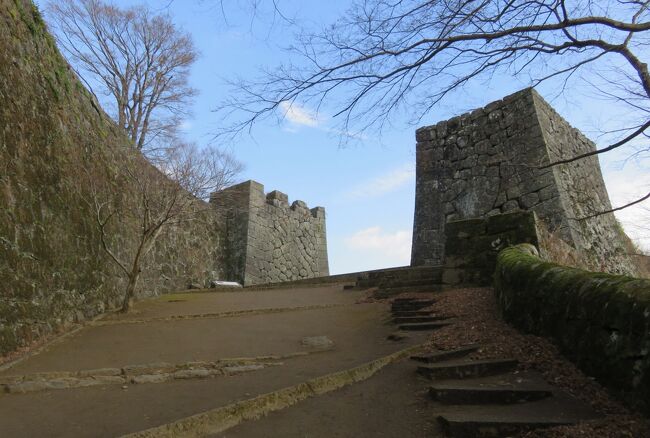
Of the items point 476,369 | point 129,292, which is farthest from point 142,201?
point 476,369

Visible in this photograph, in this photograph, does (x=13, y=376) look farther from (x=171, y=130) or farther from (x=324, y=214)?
(x=324, y=214)

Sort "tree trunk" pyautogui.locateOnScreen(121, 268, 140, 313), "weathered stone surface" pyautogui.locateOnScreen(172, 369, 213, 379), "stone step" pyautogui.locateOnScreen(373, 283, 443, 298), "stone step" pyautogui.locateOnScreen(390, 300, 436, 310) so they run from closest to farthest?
"weathered stone surface" pyautogui.locateOnScreen(172, 369, 213, 379)
"stone step" pyautogui.locateOnScreen(390, 300, 436, 310)
"tree trunk" pyautogui.locateOnScreen(121, 268, 140, 313)
"stone step" pyautogui.locateOnScreen(373, 283, 443, 298)

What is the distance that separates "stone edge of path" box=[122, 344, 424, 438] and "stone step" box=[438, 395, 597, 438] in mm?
1093

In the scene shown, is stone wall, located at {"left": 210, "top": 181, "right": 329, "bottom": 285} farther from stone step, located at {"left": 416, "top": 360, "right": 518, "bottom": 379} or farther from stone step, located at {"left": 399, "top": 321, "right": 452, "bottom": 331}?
stone step, located at {"left": 416, "top": 360, "right": 518, "bottom": 379}

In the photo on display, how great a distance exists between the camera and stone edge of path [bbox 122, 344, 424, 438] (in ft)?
9.27

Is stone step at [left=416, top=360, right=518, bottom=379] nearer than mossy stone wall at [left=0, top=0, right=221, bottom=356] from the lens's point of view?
Yes

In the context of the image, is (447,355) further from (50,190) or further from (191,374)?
(50,190)

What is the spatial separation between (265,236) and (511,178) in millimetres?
9305

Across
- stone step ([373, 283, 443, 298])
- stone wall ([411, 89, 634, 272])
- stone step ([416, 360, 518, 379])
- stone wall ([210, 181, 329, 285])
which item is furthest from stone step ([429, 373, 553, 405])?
stone wall ([210, 181, 329, 285])

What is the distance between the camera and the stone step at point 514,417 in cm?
275

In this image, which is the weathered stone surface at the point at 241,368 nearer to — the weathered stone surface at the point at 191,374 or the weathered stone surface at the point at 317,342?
the weathered stone surface at the point at 191,374

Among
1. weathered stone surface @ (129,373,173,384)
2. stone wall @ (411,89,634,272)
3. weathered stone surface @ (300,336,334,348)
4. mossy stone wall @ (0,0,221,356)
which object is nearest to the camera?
weathered stone surface @ (129,373,173,384)

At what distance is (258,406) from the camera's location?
3311mm

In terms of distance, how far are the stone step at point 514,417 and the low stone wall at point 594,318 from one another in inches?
11.8
